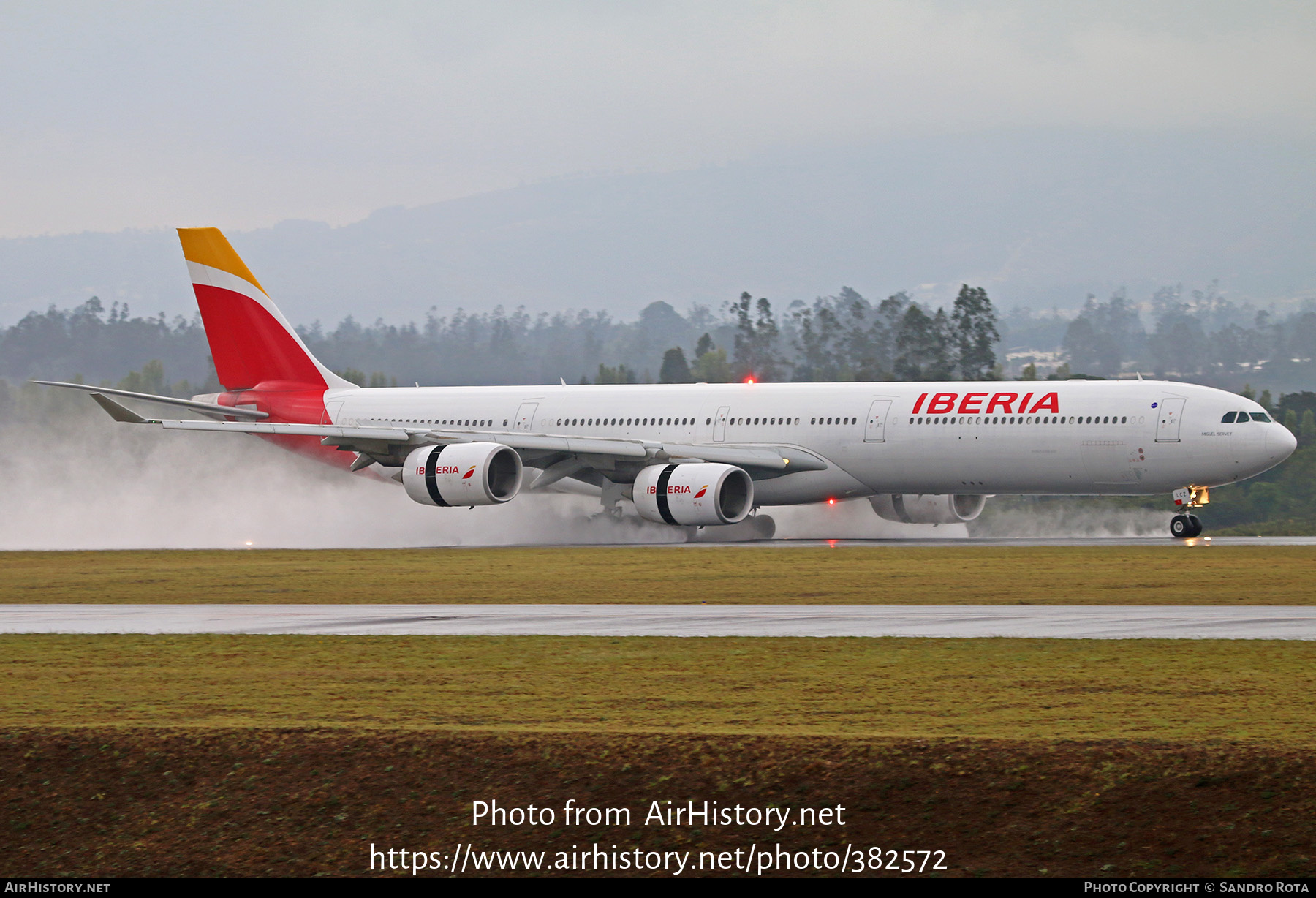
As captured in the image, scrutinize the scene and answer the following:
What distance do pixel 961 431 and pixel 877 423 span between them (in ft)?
8.09

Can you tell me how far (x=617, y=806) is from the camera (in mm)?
10648

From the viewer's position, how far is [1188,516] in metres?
41.5

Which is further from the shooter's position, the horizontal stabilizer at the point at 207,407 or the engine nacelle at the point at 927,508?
the horizontal stabilizer at the point at 207,407

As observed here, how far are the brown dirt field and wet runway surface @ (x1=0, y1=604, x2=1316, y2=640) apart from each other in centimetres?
793

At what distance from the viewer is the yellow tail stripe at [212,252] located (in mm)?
52062

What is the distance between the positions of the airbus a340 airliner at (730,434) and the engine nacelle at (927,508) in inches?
1.9

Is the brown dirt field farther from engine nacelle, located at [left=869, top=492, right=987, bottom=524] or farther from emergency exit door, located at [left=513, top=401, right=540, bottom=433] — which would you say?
emergency exit door, located at [left=513, top=401, right=540, bottom=433]

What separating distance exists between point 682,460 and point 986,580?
62.8 ft

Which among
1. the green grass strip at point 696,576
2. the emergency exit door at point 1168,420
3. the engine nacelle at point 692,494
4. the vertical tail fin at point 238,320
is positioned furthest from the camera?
the vertical tail fin at point 238,320

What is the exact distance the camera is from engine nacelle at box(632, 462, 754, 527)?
42312 millimetres

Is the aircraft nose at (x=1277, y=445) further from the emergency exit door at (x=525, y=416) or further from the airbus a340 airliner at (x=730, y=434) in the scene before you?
the emergency exit door at (x=525, y=416)

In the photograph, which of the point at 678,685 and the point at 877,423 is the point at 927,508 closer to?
the point at 877,423

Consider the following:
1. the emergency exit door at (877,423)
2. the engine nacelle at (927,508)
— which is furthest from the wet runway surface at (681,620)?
the engine nacelle at (927,508)

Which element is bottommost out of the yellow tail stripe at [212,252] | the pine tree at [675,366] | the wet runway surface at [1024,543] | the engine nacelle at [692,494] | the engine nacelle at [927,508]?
the wet runway surface at [1024,543]
